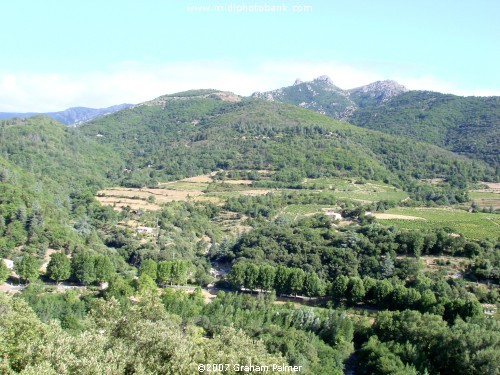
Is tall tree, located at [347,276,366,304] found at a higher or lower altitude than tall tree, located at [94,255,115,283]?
lower

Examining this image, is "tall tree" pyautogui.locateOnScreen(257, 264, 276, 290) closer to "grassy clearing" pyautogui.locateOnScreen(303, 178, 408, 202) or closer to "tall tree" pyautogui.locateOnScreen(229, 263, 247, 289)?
"tall tree" pyautogui.locateOnScreen(229, 263, 247, 289)

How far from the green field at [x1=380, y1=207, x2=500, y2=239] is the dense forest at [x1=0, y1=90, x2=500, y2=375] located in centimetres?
81

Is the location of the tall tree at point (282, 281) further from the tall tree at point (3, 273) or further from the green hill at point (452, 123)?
the green hill at point (452, 123)

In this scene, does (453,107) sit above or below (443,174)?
above

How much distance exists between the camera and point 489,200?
86875 millimetres

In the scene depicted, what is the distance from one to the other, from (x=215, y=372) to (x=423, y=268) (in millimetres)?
39107

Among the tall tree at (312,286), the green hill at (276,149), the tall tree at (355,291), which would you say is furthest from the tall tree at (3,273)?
the green hill at (276,149)

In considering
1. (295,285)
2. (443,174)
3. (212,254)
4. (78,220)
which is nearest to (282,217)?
(212,254)

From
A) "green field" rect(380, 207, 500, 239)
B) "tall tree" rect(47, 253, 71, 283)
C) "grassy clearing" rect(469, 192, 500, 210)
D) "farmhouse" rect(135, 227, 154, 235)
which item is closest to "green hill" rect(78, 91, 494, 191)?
"grassy clearing" rect(469, 192, 500, 210)

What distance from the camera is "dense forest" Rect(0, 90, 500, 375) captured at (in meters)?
17.8

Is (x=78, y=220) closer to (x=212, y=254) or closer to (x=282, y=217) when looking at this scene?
(x=212, y=254)

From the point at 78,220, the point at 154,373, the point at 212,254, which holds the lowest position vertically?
the point at 212,254

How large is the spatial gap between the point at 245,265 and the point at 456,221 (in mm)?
35472

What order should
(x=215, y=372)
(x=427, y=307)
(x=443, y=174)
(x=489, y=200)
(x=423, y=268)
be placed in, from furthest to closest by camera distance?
(x=443, y=174), (x=489, y=200), (x=423, y=268), (x=427, y=307), (x=215, y=372)
